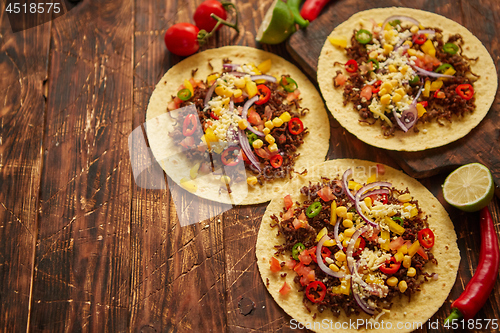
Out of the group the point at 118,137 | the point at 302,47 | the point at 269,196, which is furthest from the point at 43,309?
the point at 302,47

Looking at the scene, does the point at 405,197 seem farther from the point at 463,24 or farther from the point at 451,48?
the point at 463,24

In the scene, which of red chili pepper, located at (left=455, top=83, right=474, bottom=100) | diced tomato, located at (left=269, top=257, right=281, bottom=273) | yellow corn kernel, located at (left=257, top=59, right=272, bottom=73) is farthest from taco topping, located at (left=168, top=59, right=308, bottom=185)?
red chili pepper, located at (left=455, top=83, right=474, bottom=100)

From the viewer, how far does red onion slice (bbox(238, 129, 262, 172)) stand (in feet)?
12.2

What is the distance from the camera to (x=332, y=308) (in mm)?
3418

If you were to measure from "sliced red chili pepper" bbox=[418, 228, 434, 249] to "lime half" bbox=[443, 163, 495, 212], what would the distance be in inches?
13.9

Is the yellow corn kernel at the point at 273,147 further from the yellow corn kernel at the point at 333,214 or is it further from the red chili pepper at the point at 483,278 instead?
the red chili pepper at the point at 483,278

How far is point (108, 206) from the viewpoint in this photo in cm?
386

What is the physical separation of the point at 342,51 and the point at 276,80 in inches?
31.1

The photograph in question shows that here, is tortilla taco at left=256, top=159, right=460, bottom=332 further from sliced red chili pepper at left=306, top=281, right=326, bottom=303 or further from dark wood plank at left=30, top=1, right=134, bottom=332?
dark wood plank at left=30, top=1, right=134, bottom=332

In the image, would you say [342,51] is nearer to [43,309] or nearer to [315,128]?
[315,128]

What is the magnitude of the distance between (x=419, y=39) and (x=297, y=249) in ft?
8.55

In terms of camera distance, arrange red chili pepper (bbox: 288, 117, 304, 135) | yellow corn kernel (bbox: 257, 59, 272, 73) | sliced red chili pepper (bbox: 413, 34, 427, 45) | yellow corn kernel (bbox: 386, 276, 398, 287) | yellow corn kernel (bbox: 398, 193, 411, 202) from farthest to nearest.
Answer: yellow corn kernel (bbox: 257, 59, 272, 73), sliced red chili pepper (bbox: 413, 34, 427, 45), red chili pepper (bbox: 288, 117, 304, 135), yellow corn kernel (bbox: 398, 193, 411, 202), yellow corn kernel (bbox: 386, 276, 398, 287)

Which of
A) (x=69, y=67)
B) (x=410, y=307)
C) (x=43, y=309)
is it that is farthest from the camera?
(x=69, y=67)

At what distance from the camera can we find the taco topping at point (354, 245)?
11.0 feet
